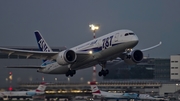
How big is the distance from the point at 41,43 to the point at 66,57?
1524cm

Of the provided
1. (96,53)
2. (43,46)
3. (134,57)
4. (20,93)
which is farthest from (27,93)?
(96,53)

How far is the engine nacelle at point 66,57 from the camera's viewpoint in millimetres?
63094

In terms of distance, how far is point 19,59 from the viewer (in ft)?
344

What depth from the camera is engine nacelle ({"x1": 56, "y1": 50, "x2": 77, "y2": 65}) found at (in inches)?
2484

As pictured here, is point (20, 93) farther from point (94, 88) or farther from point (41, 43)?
point (94, 88)

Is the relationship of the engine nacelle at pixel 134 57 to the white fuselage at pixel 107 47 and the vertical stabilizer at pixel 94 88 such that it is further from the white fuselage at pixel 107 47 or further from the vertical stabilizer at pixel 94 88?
the vertical stabilizer at pixel 94 88

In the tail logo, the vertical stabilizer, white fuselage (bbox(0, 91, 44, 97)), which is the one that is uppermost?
the tail logo

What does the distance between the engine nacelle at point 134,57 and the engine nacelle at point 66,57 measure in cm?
656

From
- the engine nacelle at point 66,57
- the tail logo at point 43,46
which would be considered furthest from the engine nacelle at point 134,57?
the tail logo at point 43,46

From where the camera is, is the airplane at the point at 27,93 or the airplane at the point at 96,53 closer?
the airplane at the point at 96,53

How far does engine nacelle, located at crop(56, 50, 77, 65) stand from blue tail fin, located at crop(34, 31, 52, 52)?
474 inches

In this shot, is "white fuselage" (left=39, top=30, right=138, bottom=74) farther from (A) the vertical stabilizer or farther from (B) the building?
(B) the building

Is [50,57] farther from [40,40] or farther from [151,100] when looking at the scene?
[151,100]

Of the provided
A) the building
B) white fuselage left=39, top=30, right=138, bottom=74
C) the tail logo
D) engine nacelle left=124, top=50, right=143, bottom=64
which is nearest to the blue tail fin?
the tail logo
